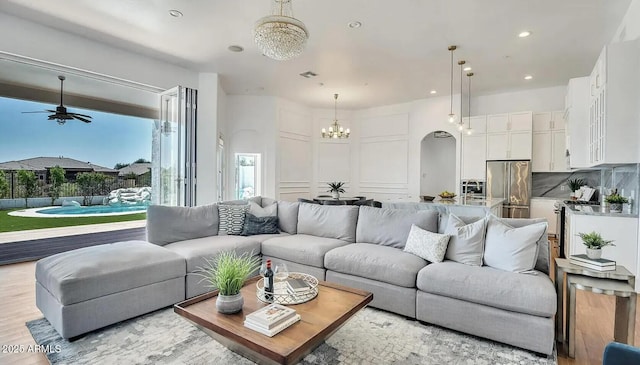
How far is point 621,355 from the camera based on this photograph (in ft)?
3.37

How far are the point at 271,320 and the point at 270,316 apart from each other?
0.04 meters

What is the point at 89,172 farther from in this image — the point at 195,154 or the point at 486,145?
the point at 486,145

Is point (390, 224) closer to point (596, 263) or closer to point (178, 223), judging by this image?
point (596, 263)

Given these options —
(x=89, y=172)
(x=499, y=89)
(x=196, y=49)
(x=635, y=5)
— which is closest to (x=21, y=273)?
(x=89, y=172)

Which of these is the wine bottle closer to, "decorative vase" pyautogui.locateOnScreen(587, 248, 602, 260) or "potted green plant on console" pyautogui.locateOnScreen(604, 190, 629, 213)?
"decorative vase" pyautogui.locateOnScreen(587, 248, 602, 260)

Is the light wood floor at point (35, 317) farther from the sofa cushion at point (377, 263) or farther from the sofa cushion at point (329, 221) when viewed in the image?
the sofa cushion at point (329, 221)

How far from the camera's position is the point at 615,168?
4.52 metres

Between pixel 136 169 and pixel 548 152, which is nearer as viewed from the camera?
pixel 548 152

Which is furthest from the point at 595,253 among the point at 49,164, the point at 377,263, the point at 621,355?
the point at 49,164

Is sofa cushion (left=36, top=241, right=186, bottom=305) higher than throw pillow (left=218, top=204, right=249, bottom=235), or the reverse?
throw pillow (left=218, top=204, right=249, bottom=235)

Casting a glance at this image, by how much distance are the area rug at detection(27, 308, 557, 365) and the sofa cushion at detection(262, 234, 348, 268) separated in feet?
2.94

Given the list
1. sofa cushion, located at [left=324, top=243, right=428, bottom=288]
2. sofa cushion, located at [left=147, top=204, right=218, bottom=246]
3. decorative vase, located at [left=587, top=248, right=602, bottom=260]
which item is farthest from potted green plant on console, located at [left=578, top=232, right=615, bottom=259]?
sofa cushion, located at [left=147, top=204, right=218, bottom=246]

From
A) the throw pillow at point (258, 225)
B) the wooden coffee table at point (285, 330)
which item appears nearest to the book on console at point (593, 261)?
the wooden coffee table at point (285, 330)

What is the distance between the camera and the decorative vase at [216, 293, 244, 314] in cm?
196
